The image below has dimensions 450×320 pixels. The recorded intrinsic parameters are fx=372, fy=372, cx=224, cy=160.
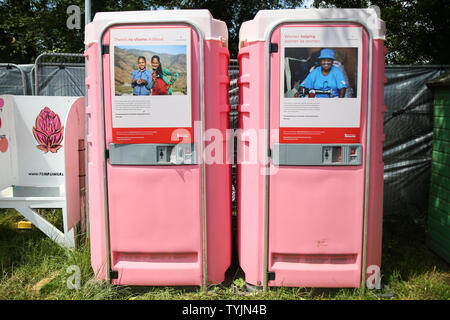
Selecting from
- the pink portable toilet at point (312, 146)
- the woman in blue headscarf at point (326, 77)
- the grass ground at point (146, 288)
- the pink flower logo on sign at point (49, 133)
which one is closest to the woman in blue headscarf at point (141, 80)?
the pink portable toilet at point (312, 146)

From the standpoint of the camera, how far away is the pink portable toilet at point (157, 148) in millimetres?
2879

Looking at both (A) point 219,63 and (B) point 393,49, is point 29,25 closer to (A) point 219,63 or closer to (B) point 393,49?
(B) point 393,49

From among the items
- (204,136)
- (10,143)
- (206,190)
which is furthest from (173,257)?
(10,143)

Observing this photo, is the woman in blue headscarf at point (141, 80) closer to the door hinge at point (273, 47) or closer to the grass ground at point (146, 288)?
the door hinge at point (273, 47)

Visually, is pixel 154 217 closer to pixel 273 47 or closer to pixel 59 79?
pixel 273 47

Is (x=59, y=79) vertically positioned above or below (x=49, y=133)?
above

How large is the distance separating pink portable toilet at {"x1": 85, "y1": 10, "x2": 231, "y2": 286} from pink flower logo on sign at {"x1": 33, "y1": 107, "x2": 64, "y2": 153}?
148 cm

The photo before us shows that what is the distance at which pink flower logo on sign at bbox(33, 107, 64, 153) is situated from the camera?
430 centimetres

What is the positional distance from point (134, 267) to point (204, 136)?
4.07ft

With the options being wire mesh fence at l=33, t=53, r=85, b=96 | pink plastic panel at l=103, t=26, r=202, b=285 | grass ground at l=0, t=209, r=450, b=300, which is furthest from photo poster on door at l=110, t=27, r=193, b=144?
wire mesh fence at l=33, t=53, r=85, b=96

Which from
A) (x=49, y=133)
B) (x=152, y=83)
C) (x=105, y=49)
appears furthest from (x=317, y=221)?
(x=49, y=133)

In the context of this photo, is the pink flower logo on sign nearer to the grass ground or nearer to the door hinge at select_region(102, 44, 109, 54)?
the grass ground

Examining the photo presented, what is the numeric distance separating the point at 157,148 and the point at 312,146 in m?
1.22

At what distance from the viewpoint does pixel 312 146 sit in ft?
9.50
